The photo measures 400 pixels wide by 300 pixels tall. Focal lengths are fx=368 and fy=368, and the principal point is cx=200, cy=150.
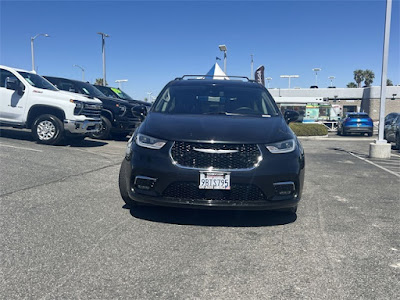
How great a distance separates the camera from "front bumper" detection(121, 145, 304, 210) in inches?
142

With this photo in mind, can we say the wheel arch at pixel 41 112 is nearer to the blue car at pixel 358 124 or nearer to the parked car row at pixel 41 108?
the parked car row at pixel 41 108

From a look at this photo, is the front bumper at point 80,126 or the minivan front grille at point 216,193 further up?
the front bumper at point 80,126

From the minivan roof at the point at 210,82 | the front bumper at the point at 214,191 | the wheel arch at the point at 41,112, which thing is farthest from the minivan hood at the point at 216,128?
the wheel arch at the point at 41,112

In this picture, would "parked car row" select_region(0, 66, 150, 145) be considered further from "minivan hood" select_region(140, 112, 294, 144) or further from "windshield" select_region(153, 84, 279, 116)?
"minivan hood" select_region(140, 112, 294, 144)

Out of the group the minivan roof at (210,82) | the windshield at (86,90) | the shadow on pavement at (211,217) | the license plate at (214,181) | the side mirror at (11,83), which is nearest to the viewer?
the license plate at (214,181)

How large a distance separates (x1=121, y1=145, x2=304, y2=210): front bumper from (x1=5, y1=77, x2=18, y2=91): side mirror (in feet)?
22.8

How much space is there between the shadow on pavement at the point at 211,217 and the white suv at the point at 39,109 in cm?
567

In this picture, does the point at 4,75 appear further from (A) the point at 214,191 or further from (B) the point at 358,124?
(B) the point at 358,124

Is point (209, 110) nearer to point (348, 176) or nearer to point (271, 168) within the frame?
point (271, 168)

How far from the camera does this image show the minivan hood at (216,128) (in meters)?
3.77

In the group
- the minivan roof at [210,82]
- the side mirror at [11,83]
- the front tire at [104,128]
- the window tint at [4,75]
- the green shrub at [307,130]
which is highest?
the window tint at [4,75]

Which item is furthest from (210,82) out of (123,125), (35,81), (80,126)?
(123,125)

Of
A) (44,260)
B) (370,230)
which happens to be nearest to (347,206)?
(370,230)

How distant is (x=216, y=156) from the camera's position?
365cm
